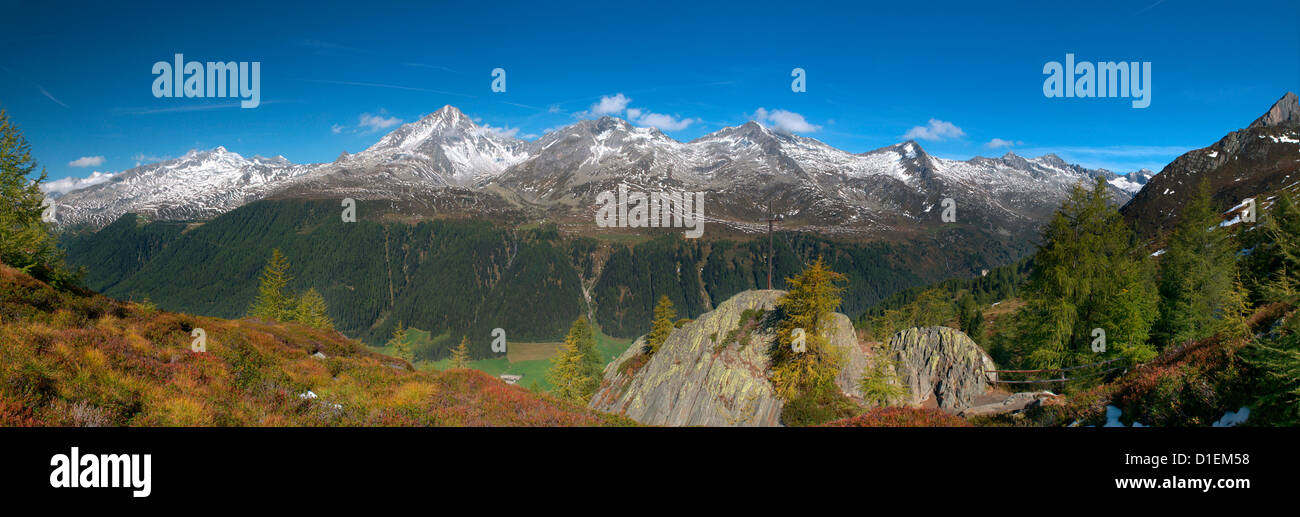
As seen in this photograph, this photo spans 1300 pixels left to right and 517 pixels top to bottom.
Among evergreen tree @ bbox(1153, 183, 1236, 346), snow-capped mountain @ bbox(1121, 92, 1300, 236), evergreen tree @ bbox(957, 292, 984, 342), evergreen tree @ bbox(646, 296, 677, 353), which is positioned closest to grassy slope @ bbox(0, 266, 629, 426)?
evergreen tree @ bbox(646, 296, 677, 353)

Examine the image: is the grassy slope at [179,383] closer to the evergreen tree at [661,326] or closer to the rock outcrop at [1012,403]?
the rock outcrop at [1012,403]

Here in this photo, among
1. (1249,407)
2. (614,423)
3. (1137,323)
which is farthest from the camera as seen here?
(1137,323)

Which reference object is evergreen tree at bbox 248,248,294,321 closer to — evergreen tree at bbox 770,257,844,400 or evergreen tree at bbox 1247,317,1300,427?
evergreen tree at bbox 770,257,844,400

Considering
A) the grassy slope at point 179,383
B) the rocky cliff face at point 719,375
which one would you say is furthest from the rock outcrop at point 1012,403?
the grassy slope at point 179,383
